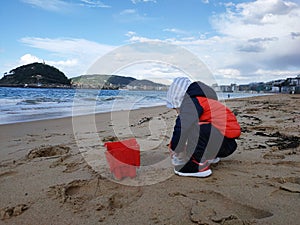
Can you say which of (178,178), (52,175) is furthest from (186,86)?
(52,175)

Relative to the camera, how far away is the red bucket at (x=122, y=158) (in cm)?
251

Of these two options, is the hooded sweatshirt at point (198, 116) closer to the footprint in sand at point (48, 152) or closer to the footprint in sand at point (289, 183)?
the footprint in sand at point (289, 183)

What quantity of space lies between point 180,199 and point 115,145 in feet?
2.87

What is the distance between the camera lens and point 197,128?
2.61 meters

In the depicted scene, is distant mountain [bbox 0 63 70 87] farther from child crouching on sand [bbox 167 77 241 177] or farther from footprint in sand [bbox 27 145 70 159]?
child crouching on sand [bbox 167 77 241 177]

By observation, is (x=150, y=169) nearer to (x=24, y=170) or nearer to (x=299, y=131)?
(x=24, y=170)

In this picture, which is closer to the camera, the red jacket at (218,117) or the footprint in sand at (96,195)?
the footprint in sand at (96,195)

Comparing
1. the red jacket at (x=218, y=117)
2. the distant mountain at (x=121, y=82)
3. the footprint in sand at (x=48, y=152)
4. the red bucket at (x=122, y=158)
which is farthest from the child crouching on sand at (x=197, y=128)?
the footprint in sand at (x=48, y=152)

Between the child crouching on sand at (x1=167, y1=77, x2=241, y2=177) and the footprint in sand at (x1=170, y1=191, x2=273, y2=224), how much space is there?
52 cm

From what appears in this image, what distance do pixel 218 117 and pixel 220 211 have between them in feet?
3.56

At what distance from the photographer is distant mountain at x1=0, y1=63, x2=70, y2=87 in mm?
46500

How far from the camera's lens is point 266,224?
1.65 m

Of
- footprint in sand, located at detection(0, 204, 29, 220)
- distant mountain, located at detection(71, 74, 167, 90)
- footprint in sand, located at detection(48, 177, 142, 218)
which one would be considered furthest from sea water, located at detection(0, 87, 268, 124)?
footprint in sand, located at detection(0, 204, 29, 220)

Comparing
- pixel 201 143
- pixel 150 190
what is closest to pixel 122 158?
pixel 150 190
